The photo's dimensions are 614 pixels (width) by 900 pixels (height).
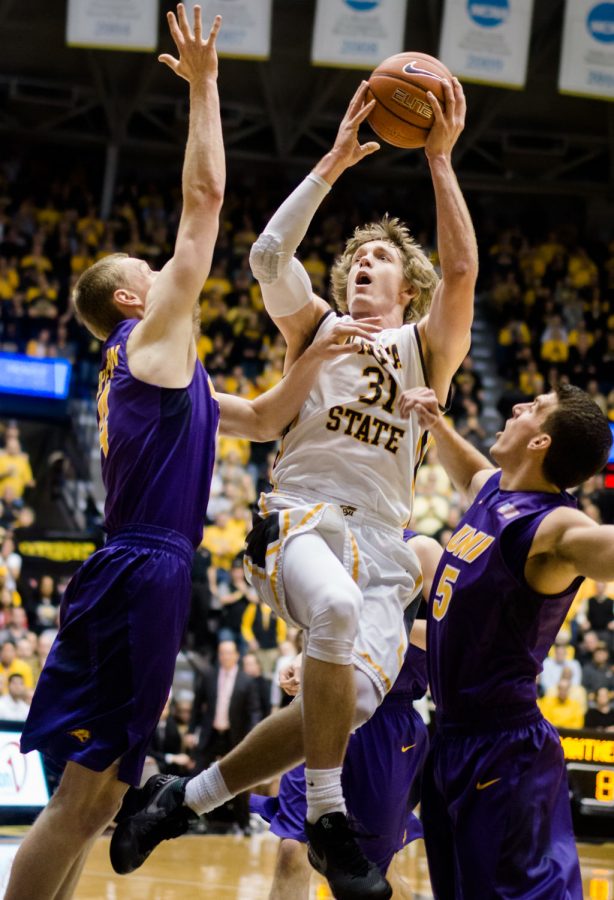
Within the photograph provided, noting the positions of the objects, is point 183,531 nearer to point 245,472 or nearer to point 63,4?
point 245,472

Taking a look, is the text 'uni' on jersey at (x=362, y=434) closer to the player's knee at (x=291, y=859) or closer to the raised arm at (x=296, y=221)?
the raised arm at (x=296, y=221)

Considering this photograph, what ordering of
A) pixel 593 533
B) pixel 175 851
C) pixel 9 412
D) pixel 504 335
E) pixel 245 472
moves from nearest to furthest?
pixel 593 533 → pixel 175 851 → pixel 9 412 → pixel 245 472 → pixel 504 335

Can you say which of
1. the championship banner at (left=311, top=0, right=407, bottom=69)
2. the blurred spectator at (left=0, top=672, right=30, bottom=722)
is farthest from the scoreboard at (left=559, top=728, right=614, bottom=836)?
the championship banner at (left=311, top=0, right=407, bottom=69)

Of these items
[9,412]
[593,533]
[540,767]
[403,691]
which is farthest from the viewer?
[9,412]

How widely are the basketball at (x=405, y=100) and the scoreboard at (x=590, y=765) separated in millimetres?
5998

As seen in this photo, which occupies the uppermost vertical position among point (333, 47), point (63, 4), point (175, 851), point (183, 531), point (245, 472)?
point (63, 4)

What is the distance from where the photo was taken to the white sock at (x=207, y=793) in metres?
4.29

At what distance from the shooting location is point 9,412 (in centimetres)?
1346

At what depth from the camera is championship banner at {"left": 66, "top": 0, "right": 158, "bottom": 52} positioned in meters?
16.8

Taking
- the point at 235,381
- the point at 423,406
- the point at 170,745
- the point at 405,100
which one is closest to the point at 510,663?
the point at 423,406

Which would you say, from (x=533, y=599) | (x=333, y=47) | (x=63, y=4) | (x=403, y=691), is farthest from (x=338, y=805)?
(x=63, y=4)

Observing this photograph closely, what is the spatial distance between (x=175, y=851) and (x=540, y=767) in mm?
5906

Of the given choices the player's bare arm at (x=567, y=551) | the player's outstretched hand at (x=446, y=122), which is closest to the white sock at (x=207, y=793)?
the player's bare arm at (x=567, y=551)

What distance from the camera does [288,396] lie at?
4.80m
